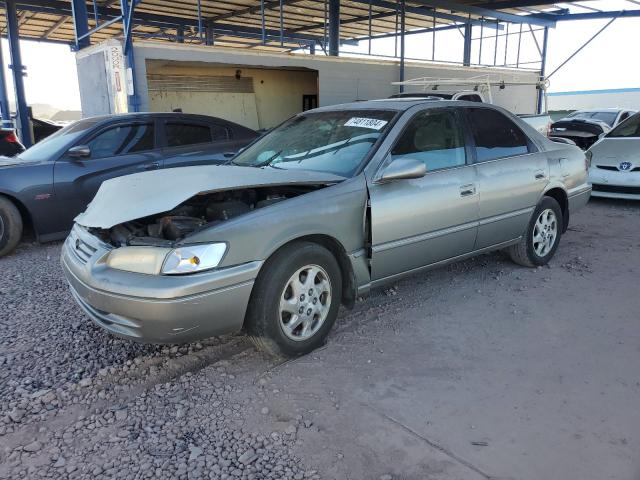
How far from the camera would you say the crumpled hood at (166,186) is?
122 inches

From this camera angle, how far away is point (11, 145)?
8914 millimetres

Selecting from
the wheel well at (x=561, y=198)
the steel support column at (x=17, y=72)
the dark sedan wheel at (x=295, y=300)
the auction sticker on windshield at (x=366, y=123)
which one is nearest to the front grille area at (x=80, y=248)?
the dark sedan wheel at (x=295, y=300)

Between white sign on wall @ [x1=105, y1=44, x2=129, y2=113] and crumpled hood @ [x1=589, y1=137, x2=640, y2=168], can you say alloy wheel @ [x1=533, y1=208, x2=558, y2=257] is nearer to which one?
crumpled hood @ [x1=589, y1=137, x2=640, y2=168]

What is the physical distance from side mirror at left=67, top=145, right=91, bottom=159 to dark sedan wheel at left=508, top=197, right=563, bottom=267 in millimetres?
4712

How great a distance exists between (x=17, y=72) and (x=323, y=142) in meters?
14.5

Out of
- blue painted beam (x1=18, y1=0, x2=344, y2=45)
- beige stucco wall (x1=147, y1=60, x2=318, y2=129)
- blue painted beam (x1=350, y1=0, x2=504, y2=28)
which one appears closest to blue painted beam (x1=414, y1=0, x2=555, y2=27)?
blue painted beam (x1=350, y1=0, x2=504, y2=28)

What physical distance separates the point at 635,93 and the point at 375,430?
108ft

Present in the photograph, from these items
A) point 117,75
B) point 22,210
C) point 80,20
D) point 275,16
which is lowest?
point 22,210

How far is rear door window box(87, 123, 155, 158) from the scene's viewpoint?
6344 millimetres

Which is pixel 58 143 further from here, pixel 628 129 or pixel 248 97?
pixel 628 129

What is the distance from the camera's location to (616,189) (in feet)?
26.8

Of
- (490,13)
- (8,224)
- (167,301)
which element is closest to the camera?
(167,301)

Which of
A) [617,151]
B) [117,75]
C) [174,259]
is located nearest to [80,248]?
[174,259]

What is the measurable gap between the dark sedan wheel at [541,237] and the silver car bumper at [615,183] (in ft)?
11.6
